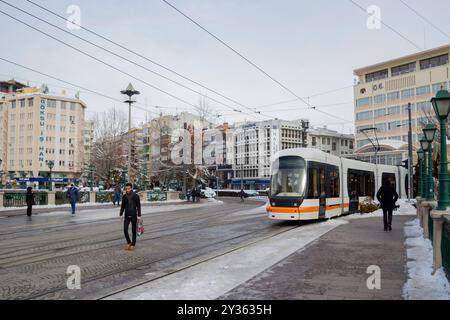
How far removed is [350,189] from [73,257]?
1516 centimetres

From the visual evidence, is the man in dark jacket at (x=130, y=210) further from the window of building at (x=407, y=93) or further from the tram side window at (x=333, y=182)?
the window of building at (x=407, y=93)

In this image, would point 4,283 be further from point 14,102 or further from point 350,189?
point 14,102

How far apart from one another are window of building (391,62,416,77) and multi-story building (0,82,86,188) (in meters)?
66.9

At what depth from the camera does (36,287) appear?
6.35m

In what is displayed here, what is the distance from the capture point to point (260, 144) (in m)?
86.5

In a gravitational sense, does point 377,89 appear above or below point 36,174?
above

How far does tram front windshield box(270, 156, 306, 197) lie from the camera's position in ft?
51.5

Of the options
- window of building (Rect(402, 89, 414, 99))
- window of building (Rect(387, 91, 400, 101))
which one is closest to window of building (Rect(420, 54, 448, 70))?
window of building (Rect(402, 89, 414, 99))

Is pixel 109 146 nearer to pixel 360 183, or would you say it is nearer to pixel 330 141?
pixel 360 183

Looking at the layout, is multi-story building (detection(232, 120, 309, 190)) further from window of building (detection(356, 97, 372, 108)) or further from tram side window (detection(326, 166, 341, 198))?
tram side window (detection(326, 166, 341, 198))

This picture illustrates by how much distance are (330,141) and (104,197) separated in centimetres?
7091

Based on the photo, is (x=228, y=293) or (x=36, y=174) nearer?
(x=228, y=293)

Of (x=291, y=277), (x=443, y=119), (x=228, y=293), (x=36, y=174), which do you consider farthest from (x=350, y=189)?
(x=36, y=174)
